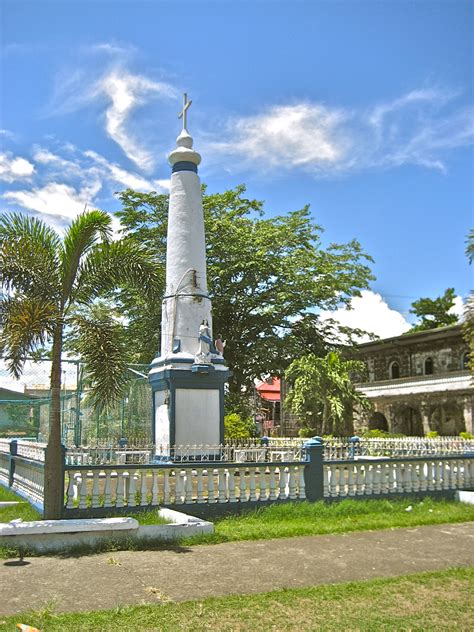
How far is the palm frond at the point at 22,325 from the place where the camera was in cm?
890

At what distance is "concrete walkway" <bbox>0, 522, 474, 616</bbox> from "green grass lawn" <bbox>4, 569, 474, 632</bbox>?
318 millimetres

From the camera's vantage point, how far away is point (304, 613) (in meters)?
5.66

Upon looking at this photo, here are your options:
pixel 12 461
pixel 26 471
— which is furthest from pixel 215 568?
pixel 12 461

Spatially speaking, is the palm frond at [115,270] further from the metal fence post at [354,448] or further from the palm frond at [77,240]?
the metal fence post at [354,448]

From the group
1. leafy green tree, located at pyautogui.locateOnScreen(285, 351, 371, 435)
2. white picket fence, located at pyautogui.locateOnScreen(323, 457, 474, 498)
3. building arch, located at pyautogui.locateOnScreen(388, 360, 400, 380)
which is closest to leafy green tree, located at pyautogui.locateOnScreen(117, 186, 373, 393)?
leafy green tree, located at pyautogui.locateOnScreen(285, 351, 371, 435)

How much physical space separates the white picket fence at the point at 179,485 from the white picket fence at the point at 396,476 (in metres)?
0.72

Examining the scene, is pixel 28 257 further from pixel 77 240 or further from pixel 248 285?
pixel 248 285

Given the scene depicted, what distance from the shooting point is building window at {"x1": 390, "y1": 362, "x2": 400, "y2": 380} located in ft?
129

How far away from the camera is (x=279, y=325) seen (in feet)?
104

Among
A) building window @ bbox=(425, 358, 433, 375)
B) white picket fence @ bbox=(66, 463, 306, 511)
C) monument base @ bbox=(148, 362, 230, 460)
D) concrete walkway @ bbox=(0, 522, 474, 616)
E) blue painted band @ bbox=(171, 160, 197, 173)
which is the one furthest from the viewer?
building window @ bbox=(425, 358, 433, 375)

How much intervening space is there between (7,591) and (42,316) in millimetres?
3841

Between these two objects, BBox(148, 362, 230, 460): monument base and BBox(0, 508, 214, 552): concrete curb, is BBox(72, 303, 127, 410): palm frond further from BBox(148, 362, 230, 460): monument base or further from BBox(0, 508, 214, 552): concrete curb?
BBox(148, 362, 230, 460): monument base

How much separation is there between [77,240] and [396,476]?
7.03 m

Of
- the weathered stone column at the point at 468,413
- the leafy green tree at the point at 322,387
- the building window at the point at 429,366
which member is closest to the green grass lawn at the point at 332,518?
the leafy green tree at the point at 322,387
